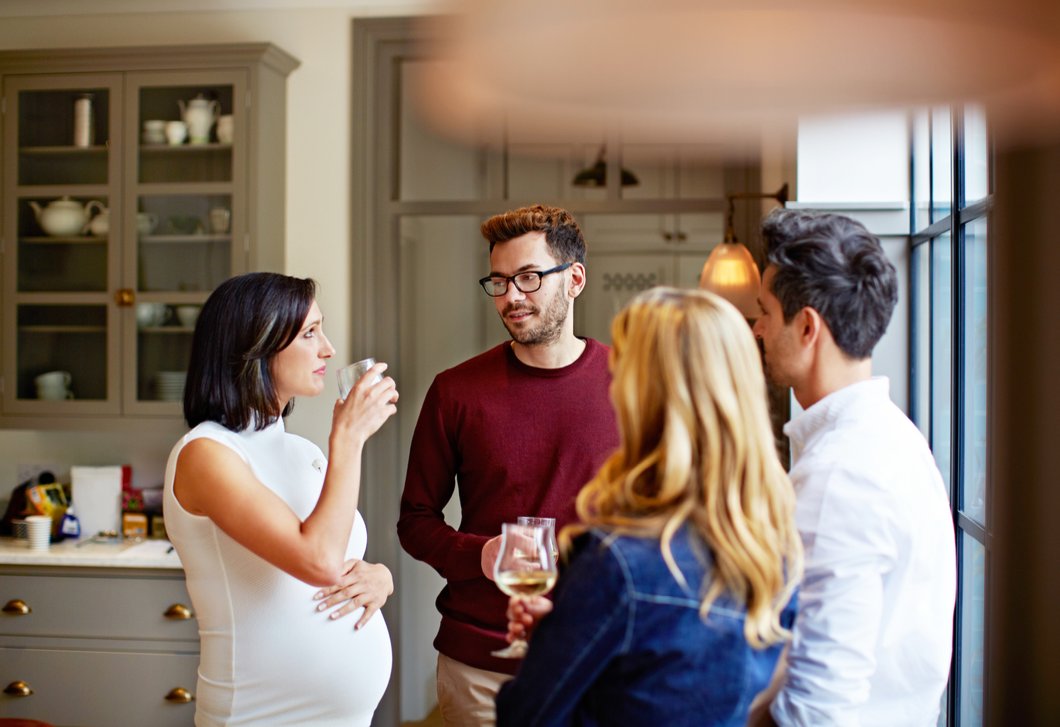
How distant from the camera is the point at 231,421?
→ 1.29 meters

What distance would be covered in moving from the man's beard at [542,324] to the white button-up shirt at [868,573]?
67cm

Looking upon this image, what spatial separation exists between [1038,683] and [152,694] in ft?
8.70

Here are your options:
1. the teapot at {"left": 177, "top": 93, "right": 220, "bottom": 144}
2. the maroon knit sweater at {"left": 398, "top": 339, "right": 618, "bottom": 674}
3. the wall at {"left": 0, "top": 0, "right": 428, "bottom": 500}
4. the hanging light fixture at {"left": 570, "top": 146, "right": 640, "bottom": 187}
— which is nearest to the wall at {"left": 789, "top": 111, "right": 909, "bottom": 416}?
the hanging light fixture at {"left": 570, "top": 146, "right": 640, "bottom": 187}

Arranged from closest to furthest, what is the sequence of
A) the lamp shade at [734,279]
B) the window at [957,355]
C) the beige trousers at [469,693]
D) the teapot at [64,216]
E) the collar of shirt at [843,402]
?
the collar of shirt at [843,402] < the beige trousers at [469,693] < the window at [957,355] < the lamp shade at [734,279] < the teapot at [64,216]

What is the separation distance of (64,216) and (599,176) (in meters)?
1.95

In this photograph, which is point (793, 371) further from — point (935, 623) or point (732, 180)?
point (732, 180)

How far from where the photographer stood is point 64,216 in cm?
279

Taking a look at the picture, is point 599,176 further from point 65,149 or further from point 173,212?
point 65,149

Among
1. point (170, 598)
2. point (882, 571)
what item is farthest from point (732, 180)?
point (170, 598)

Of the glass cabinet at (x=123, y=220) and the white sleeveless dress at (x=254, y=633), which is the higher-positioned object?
the glass cabinet at (x=123, y=220)

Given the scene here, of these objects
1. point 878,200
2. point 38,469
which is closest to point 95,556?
point 38,469

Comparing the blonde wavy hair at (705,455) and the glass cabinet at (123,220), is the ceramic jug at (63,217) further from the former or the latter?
the blonde wavy hair at (705,455)

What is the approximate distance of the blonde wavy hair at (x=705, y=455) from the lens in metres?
0.71

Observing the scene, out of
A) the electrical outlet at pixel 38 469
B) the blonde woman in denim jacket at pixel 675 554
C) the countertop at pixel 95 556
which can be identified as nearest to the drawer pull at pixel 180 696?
the countertop at pixel 95 556
